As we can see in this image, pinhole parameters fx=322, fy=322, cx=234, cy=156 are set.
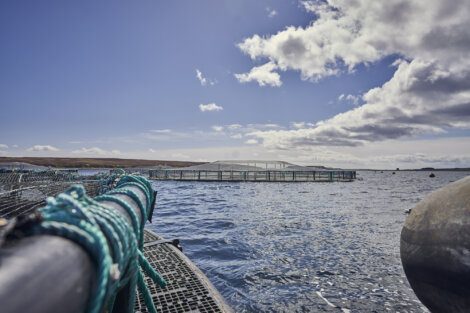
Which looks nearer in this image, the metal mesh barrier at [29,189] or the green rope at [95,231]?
the green rope at [95,231]

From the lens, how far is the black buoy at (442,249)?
3553 millimetres

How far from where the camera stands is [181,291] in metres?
4.95

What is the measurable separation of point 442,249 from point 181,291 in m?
3.59

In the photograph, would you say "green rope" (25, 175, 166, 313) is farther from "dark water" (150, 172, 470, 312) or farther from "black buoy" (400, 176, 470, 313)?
"dark water" (150, 172, 470, 312)

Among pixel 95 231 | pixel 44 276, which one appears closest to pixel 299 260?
pixel 95 231

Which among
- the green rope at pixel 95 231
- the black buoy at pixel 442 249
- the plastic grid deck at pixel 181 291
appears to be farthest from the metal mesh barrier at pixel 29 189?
the black buoy at pixel 442 249

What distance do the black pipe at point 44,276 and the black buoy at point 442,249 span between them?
12.9 ft

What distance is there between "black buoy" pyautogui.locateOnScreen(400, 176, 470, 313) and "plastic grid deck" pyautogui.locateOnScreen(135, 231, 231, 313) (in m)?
2.54

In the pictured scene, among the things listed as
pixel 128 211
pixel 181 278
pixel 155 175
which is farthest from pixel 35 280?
pixel 155 175

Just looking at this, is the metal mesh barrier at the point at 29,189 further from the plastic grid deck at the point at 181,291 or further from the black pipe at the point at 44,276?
the black pipe at the point at 44,276

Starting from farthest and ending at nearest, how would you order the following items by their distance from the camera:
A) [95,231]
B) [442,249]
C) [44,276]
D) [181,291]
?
[181,291], [442,249], [95,231], [44,276]

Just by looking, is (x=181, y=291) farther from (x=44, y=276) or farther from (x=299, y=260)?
(x=299, y=260)

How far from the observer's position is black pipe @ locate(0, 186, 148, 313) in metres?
0.77

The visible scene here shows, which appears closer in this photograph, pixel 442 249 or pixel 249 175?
pixel 442 249
